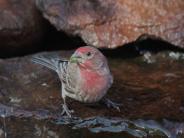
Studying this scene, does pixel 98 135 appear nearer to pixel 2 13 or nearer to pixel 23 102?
pixel 23 102

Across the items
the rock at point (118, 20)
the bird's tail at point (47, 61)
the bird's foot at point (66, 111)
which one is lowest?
the bird's foot at point (66, 111)

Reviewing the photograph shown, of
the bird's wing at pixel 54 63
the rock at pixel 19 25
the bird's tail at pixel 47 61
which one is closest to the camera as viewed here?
the bird's wing at pixel 54 63

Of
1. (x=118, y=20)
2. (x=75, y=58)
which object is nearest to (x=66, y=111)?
(x=75, y=58)

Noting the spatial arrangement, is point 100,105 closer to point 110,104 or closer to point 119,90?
point 110,104

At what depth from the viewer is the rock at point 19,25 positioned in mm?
7820

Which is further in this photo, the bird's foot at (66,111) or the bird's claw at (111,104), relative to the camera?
the bird's claw at (111,104)

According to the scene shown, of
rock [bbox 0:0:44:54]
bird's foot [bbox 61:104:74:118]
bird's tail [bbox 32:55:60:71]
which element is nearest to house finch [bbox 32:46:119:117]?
→ bird's foot [bbox 61:104:74:118]

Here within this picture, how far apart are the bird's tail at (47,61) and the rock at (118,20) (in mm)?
524

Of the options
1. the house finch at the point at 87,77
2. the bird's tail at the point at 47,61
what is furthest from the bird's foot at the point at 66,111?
the bird's tail at the point at 47,61

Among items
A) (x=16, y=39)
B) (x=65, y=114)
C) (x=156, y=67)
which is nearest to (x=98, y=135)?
(x=65, y=114)

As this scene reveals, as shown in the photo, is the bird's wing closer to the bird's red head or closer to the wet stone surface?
the wet stone surface

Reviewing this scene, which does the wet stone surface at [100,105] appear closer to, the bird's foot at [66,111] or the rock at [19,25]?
the bird's foot at [66,111]

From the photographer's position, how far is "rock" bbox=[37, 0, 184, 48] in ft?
25.1

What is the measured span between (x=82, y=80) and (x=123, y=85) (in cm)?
78
